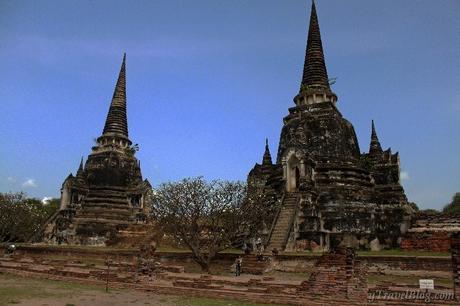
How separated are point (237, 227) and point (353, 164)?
983cm

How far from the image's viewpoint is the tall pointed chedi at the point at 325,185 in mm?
25219

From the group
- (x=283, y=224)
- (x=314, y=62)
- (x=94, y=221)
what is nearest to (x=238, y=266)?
(x=283, y=224)

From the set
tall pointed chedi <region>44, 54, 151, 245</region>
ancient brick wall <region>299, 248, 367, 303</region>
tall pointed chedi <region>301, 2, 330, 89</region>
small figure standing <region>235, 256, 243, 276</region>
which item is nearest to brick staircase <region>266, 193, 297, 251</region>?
small figure standing <region>235, 256, 243, 276</region>

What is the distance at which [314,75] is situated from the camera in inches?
1366

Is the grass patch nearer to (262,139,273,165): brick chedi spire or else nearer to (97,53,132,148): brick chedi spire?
(262,139,273,165): brick chedi spire

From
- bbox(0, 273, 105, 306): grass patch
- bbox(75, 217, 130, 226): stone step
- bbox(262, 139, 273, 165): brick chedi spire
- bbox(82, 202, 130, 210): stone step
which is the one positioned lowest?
bbox(0, 273, 105, 306): grass patch

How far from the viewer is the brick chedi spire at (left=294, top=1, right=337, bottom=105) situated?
33.2 meters

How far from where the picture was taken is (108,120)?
44.3m

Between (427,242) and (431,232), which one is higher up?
→ (431,232)

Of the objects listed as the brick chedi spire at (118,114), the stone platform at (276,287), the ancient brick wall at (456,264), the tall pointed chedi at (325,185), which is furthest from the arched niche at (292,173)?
the brick chedi spire at (118,114)

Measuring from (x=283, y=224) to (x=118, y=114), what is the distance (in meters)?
25.4

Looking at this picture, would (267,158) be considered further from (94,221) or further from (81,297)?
(81,297)

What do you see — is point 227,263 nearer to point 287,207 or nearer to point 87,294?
point 287,207

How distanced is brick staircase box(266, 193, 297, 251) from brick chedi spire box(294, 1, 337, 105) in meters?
9.56
